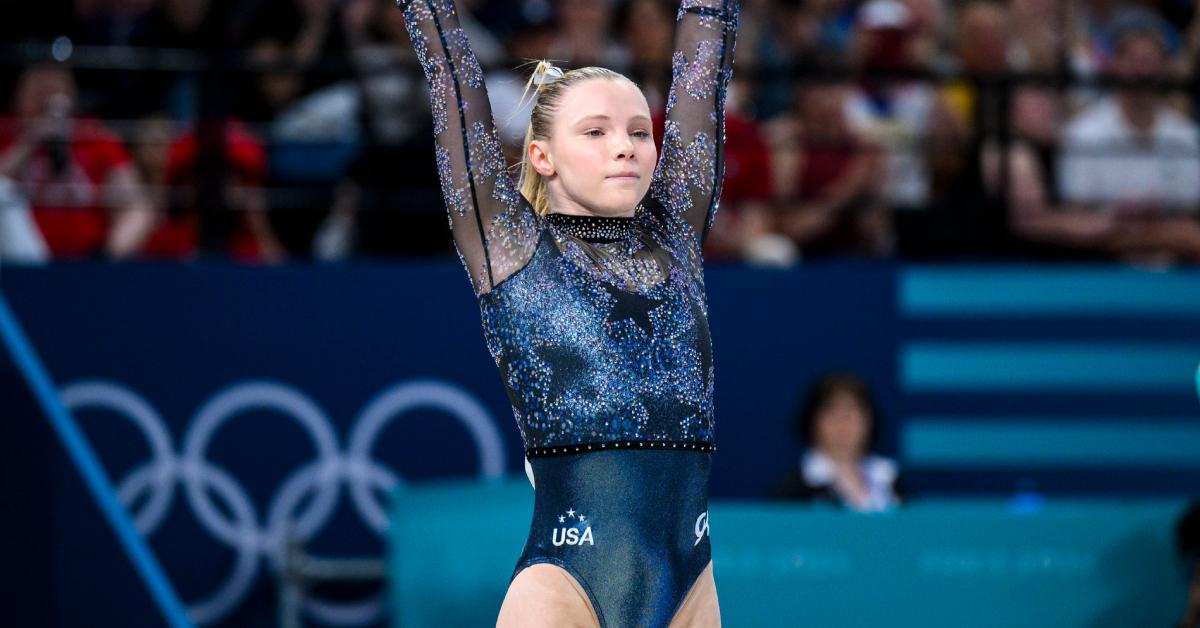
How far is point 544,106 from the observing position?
3039mm

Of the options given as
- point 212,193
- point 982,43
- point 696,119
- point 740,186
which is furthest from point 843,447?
point 696,119

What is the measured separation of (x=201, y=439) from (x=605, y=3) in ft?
9.66

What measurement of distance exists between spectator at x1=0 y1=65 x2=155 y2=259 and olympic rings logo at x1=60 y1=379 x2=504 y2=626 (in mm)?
697

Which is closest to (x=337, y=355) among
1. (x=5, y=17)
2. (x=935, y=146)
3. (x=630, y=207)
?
(x=5, y=17)

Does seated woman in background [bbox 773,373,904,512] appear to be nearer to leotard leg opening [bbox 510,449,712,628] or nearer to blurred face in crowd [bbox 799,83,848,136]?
blurred face in crowd [bbox 799,83,848,136]

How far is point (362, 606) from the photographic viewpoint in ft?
20.3

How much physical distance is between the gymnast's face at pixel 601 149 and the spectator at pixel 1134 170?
415 centimetres

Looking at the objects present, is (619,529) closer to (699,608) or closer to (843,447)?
(699,608)

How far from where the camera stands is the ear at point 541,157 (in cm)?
301

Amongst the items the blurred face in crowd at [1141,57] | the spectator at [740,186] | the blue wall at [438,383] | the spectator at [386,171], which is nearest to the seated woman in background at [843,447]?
the blue wall at [438,383]

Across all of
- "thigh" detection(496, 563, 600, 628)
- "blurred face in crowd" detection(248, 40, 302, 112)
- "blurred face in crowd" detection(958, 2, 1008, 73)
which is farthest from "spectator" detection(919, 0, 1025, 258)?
"thigh" detection(496, 563, 600, 628)

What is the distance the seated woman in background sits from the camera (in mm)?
5812

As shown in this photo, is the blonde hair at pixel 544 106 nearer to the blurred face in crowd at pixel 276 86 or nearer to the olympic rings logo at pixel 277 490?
the olympic rings logo at pixel 277 490

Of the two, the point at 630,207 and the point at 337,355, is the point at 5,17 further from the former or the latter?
the point at 630,207
